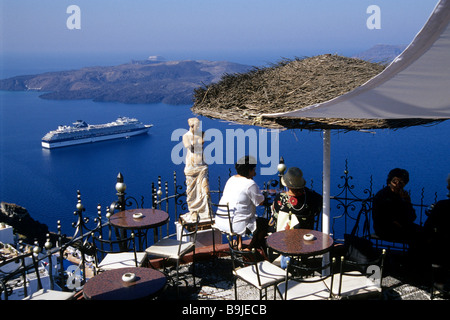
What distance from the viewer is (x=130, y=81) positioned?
14350 centimetres

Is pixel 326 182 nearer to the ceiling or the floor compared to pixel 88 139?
nearer to the ceiling

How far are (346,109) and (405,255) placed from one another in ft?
8.06

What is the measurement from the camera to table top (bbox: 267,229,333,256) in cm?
342

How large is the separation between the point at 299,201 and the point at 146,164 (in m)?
60.2

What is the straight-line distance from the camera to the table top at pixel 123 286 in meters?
2.84

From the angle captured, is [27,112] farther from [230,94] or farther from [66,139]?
[230,94]

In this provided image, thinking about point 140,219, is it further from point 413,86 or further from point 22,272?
point 413,86

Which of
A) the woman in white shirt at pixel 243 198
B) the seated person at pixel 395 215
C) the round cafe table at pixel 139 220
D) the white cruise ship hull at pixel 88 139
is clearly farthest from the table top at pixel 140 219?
the white cruise ship hull at pixel 88 139

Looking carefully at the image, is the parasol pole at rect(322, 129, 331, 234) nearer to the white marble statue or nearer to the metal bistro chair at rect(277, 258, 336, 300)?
the metal bistro chair at rect(277, 258, 336, 300)

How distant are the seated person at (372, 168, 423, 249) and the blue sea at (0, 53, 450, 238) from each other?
3582 cm

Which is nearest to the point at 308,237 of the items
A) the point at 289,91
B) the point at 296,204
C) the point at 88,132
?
the point at 296,204

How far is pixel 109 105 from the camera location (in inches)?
4670

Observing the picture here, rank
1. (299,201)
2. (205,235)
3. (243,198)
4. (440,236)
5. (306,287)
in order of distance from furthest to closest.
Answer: (205,235) < (243,198) < (299,201) < (440,236) < (306,287)
